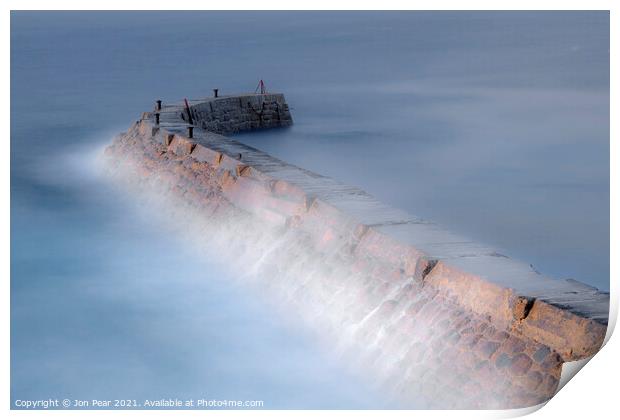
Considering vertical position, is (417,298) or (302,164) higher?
(417,298)

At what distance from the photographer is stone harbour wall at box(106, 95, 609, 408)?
7711mm

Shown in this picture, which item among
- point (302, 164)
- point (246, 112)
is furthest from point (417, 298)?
point (246, 112)

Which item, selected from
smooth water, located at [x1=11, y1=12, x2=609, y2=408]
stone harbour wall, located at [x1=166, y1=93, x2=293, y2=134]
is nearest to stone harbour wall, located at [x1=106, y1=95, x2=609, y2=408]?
smooth water, located at [x1=11, y1=12, x2=609, y2=408]

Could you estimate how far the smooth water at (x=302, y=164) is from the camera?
28.5 feet

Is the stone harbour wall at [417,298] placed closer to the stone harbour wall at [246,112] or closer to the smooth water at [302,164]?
the smooth water at [302,164]

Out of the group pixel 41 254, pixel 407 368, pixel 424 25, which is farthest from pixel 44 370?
pixel 424 25

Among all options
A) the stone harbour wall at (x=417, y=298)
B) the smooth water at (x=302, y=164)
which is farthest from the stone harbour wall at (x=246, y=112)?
the stone harbour wall at (x=417, y=298)

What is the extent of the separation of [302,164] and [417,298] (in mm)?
8051

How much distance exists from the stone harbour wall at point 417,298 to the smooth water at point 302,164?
0.32 metres

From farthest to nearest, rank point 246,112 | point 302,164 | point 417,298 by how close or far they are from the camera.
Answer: point 246,112 → point 302,164 → point 417,298

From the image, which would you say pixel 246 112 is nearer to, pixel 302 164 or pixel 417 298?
pixel 302 164

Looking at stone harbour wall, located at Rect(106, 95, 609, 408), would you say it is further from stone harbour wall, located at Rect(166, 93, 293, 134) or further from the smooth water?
stone harbour wall, located at Rect(166, 93, 293, 134)

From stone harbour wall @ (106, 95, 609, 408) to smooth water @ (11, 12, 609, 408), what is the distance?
317 millimetres

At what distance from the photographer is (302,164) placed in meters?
16.6
